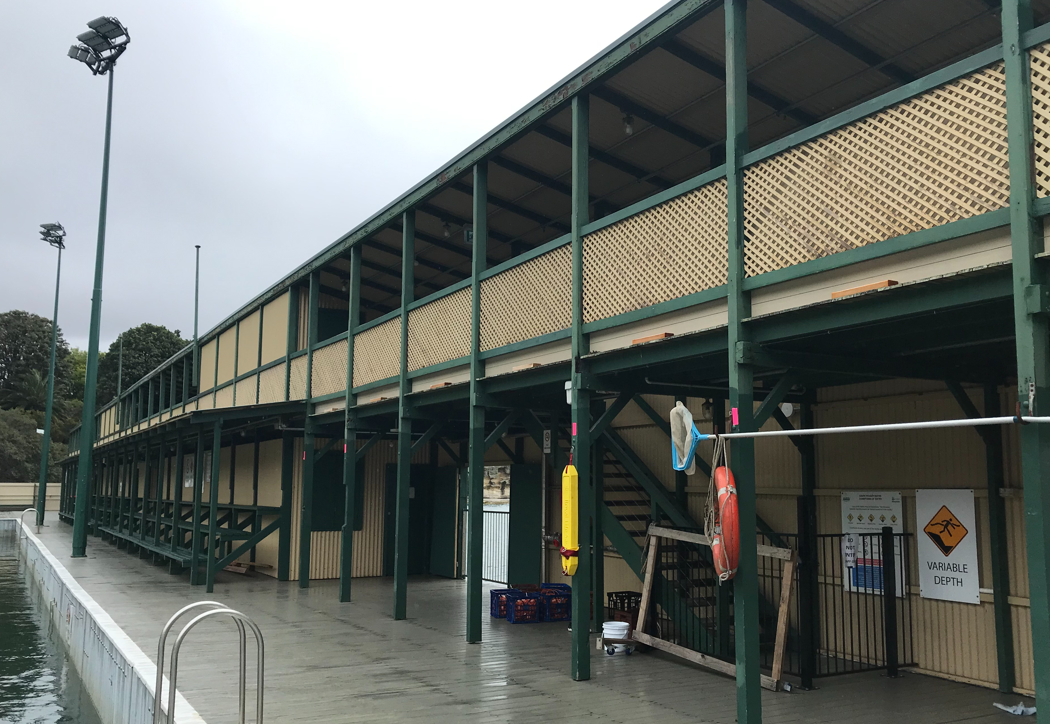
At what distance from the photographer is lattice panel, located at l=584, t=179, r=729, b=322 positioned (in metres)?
6.92

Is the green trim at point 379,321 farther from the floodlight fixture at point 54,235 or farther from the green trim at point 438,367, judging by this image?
the floodlight fixture at point 54,235

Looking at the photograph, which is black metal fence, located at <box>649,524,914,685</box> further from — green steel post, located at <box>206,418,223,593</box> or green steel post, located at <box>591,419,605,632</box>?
green steel post, located at <box>206,418,223,593</box>

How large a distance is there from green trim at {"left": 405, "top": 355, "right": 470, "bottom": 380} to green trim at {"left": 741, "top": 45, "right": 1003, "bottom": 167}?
5.20m

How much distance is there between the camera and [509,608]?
40.0 ft

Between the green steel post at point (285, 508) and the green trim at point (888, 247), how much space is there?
13.5 metres

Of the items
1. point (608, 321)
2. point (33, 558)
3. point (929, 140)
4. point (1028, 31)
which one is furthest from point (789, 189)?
point (33, 558)

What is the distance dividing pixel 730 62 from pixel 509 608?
837 centimetres

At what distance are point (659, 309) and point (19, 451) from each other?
205ft

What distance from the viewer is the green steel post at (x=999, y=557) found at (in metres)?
7.72

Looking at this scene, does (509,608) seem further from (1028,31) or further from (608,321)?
(1028,31)

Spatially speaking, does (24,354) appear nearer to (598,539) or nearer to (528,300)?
(598,539)

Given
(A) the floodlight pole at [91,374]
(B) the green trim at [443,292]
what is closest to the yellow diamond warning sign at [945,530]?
(B) the green trim at [443,292]

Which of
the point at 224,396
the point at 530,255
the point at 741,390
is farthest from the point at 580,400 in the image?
the point at 224,396

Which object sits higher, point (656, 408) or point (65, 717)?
point (656, 408)
